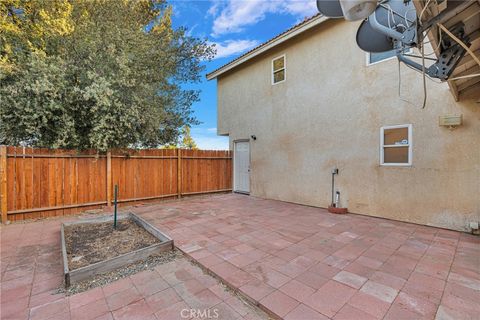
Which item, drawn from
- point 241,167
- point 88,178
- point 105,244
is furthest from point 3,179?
point 241,167

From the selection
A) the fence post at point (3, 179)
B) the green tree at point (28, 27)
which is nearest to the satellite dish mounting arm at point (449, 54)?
the green tree at point (28, 27)

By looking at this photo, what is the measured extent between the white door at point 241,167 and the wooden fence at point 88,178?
43.2 inches

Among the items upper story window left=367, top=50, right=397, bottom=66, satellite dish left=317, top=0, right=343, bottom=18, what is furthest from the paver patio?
upper story window left=367, top=50, right=397, bottom=66

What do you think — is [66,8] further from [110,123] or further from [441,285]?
[441,285]

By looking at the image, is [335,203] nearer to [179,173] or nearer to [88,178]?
[179,173]

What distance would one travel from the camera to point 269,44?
7.28 meters

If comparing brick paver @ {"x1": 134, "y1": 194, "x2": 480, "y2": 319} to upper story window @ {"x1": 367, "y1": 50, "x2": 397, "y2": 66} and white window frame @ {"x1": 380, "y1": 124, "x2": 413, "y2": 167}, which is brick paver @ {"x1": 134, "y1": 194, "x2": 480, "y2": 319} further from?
upper story window @ {"x1": 367, "y1": 50, "x2": 397, "y2": 66}

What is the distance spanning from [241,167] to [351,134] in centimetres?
437

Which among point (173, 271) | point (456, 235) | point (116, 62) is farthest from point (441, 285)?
point (116, 62)

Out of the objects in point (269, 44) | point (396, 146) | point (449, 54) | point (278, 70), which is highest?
point (269, 44)

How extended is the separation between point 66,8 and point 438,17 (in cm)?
753

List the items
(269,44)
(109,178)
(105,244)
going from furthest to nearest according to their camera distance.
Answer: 1. (269,44)
2. (109,178)
3. (105,244)

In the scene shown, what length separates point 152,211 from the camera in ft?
19.4

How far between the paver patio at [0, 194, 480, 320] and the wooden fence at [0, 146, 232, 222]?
0.93 meters
